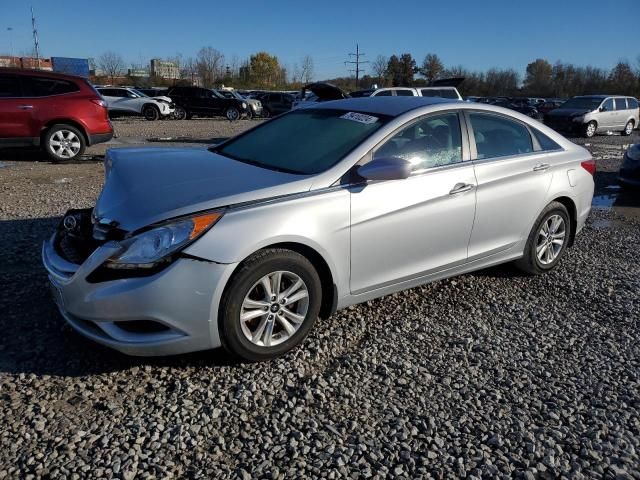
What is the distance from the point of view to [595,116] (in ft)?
64.2

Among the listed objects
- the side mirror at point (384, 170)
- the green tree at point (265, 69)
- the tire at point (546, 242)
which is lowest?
the tire at point (546, 242)

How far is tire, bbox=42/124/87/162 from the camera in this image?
967cm

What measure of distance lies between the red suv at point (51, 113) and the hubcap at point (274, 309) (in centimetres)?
829

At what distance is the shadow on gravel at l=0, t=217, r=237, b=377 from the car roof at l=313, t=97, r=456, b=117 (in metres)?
2.04

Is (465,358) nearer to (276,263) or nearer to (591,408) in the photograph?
(591,408)

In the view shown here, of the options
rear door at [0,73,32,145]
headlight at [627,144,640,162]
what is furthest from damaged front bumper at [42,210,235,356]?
headlight at [627,144,640,162]

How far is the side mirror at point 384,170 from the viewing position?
3.21 metres

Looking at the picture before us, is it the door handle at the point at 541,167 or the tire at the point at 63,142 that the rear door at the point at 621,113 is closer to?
the door handle at the point at 541,167

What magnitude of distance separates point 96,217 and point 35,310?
98 cm

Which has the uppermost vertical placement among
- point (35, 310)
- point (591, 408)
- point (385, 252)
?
point (385, 252)

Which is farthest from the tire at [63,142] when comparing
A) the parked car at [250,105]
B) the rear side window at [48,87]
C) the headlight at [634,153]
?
the parked car at [250,105]

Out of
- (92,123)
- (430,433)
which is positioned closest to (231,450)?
(430,433)

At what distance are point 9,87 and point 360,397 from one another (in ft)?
31.0

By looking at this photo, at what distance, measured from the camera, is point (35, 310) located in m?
3.58
